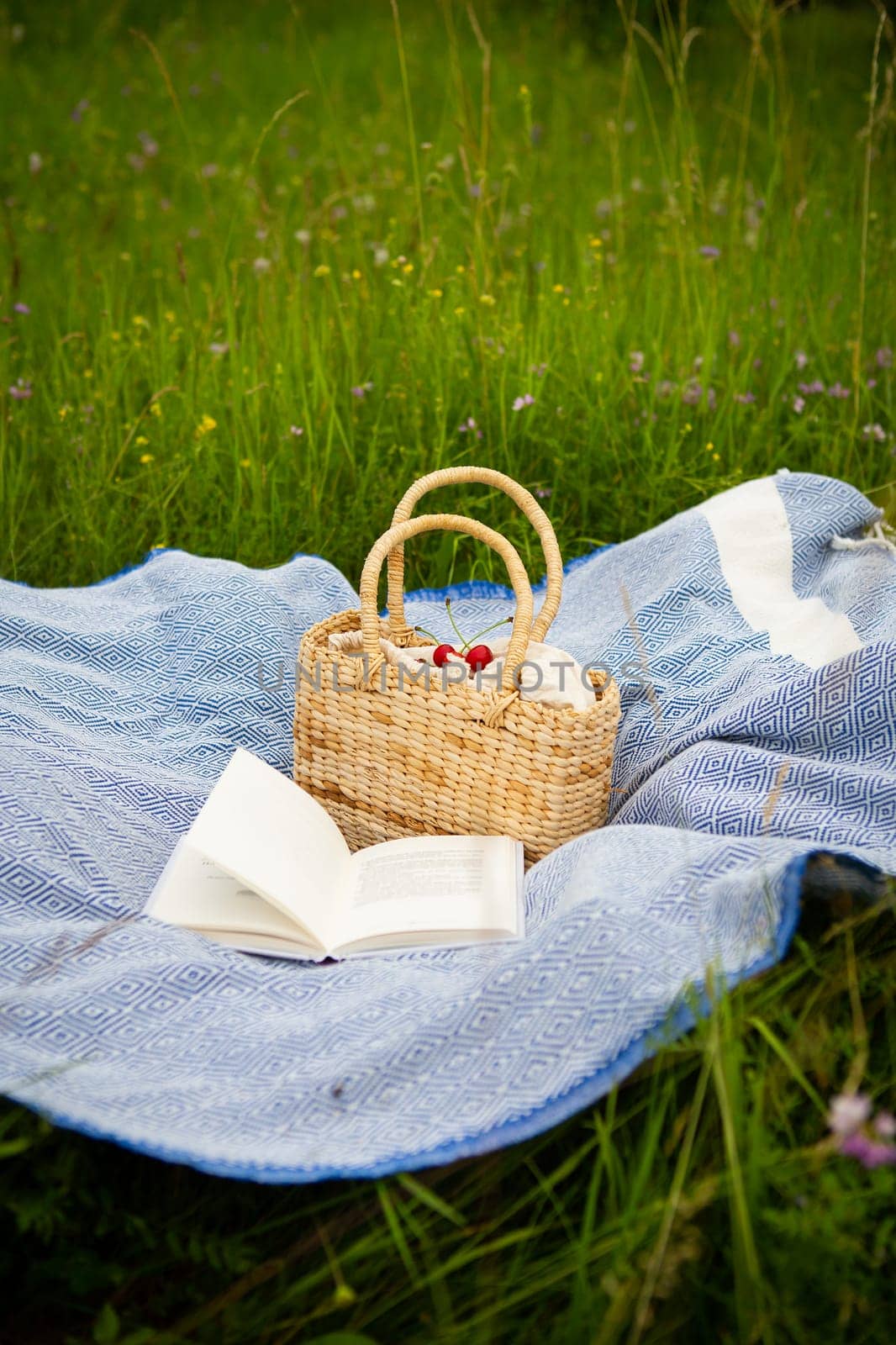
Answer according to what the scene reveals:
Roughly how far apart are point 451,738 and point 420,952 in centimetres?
34

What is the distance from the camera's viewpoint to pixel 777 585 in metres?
2.22

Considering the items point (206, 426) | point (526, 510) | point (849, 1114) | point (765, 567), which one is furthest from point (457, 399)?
point (849, 1114)

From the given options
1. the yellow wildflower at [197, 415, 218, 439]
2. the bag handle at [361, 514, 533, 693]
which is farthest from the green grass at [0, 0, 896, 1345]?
the bag handle at [361, 514, 533, 693]

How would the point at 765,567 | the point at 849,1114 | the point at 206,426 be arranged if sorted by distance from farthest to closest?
the point at 206,426 → the point at 765,567 → the point at 849,1114

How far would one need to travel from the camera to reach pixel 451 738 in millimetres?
1706

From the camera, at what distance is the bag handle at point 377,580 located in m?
1.67

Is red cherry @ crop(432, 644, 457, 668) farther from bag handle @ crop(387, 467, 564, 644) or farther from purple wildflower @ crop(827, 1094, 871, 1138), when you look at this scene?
purple wildflower @ crop(827, 1094, 871, 1138)

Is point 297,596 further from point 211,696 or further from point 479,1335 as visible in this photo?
point 479,1335

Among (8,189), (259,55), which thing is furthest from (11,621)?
(259,55)

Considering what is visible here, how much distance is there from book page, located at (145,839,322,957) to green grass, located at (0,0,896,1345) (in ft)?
1.04

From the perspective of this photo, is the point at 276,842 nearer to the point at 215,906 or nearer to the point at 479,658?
the point at 215,906

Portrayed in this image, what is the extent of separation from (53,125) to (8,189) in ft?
2.31

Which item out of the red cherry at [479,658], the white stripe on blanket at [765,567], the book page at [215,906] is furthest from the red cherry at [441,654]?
the white stripe on blanket at [765,567]

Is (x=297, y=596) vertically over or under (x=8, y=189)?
under
